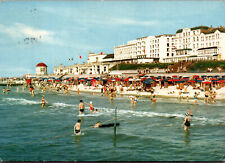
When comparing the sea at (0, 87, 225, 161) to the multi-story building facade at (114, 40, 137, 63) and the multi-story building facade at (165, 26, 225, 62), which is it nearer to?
the multi-story building facade at (165, 26, 225, 62)

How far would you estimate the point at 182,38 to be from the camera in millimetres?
111375

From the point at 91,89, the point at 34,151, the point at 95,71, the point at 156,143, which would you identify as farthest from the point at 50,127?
the point at 95,71

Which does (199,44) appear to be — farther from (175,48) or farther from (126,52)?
(126,52)

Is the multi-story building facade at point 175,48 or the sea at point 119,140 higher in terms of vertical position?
the multi-story building facade at point 175,48

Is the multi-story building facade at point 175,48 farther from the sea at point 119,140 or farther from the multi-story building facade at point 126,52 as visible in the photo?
the sea at point 119,140

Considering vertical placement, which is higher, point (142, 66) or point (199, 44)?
point (199, 44)

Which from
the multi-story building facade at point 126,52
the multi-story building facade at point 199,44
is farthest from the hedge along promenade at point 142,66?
the multi-story building facade at point 126,52

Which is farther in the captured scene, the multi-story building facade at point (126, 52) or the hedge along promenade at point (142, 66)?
the multi-story building facade at point (126, 52)

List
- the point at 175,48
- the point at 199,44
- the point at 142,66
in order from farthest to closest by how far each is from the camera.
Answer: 1. the point at 142,66
2. the point at 175,48
3. the point at 199,44

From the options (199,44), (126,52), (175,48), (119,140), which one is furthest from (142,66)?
(119,140)

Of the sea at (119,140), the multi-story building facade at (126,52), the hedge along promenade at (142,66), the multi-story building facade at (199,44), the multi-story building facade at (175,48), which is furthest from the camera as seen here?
the multi-story building facade at (126,52)

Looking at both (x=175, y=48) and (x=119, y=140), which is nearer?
(x=119, y=140)

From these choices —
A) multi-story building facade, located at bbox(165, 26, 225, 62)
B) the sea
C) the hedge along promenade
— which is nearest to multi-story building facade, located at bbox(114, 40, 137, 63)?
the hedge along promenade

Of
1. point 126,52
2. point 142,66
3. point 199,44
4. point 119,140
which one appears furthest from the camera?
point 126,52
